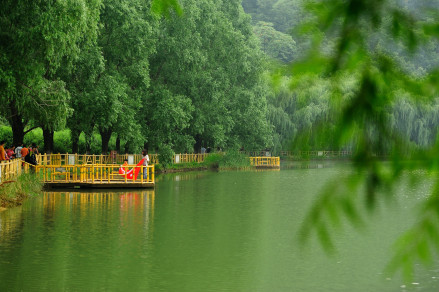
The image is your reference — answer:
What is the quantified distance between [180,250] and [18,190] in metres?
11.2

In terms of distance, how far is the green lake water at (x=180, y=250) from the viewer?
1320cm

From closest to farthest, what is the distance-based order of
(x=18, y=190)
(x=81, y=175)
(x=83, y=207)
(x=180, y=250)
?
(x=180, y=250) → (x=83, y=207) → (x=18, y=190) → (x=81, y=175)

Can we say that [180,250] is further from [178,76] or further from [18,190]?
[178,76]

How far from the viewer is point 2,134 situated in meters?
46.4

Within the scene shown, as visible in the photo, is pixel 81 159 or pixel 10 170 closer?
pixel 10 170

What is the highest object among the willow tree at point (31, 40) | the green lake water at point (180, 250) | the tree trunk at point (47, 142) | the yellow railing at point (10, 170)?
the willow tree at point (31, 40)

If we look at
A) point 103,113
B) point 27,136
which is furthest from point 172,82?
point 103,113

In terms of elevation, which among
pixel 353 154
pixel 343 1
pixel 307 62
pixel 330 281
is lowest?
pixel 330 281

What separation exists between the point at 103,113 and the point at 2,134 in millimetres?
11271

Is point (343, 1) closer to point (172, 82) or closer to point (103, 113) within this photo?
point (103, 113)

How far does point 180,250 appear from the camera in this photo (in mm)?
16641

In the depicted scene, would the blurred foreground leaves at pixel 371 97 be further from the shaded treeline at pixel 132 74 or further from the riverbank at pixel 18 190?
the riverbank at pixel 18 190

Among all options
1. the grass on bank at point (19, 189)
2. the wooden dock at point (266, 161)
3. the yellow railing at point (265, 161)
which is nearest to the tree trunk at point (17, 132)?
the grass on bank at point (19, 189)

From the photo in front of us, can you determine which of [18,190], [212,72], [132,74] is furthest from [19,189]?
[212,72]
